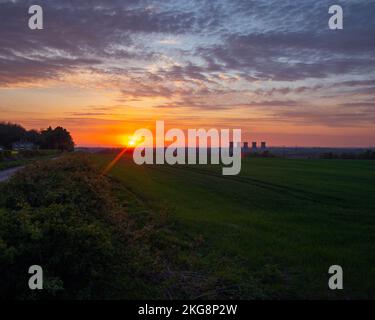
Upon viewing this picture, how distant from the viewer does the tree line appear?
424 ft

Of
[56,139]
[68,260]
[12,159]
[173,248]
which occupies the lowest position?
[173,248]

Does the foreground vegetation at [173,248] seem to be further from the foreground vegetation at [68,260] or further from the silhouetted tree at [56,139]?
the silhouetted tree at [56,139]

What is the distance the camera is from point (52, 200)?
10805mm

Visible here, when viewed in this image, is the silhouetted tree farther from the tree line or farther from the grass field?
the grass field

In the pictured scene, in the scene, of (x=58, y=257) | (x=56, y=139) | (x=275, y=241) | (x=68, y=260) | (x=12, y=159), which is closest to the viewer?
(x=58, y=257)

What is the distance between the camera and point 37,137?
142 metres

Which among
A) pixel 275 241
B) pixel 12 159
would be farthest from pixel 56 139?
pixel 275 241

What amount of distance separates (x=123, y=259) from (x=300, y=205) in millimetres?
11908

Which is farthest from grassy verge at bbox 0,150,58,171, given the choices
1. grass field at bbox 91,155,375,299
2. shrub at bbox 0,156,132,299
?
shrub at bbox 0,156,132,299

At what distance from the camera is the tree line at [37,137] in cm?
12938

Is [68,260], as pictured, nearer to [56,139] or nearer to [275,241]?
[275,241]

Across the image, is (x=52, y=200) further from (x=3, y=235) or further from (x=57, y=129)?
(x=57, y=129)

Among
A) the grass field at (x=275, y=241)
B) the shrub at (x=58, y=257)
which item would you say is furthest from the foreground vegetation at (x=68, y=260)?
the grass field at (x=275, y=241)
